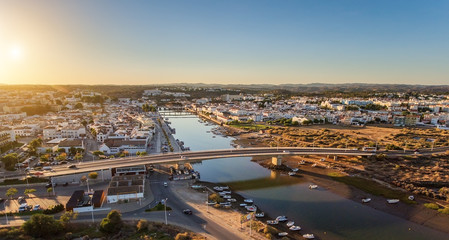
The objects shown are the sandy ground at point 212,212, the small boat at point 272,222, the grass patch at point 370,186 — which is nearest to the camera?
the sandy ground at point 212,212

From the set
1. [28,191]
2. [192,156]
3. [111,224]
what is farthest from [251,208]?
[28,191]

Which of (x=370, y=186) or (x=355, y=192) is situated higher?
(x=370, y=186)

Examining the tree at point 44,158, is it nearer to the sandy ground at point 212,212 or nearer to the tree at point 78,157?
the tree at point 78,157

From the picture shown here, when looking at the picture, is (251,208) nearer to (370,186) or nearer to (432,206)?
(370,186)

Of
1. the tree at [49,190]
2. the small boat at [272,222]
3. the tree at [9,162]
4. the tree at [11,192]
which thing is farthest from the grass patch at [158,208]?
the tree at [9,162]

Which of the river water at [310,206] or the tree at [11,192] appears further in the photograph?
the tree at [11,192]
